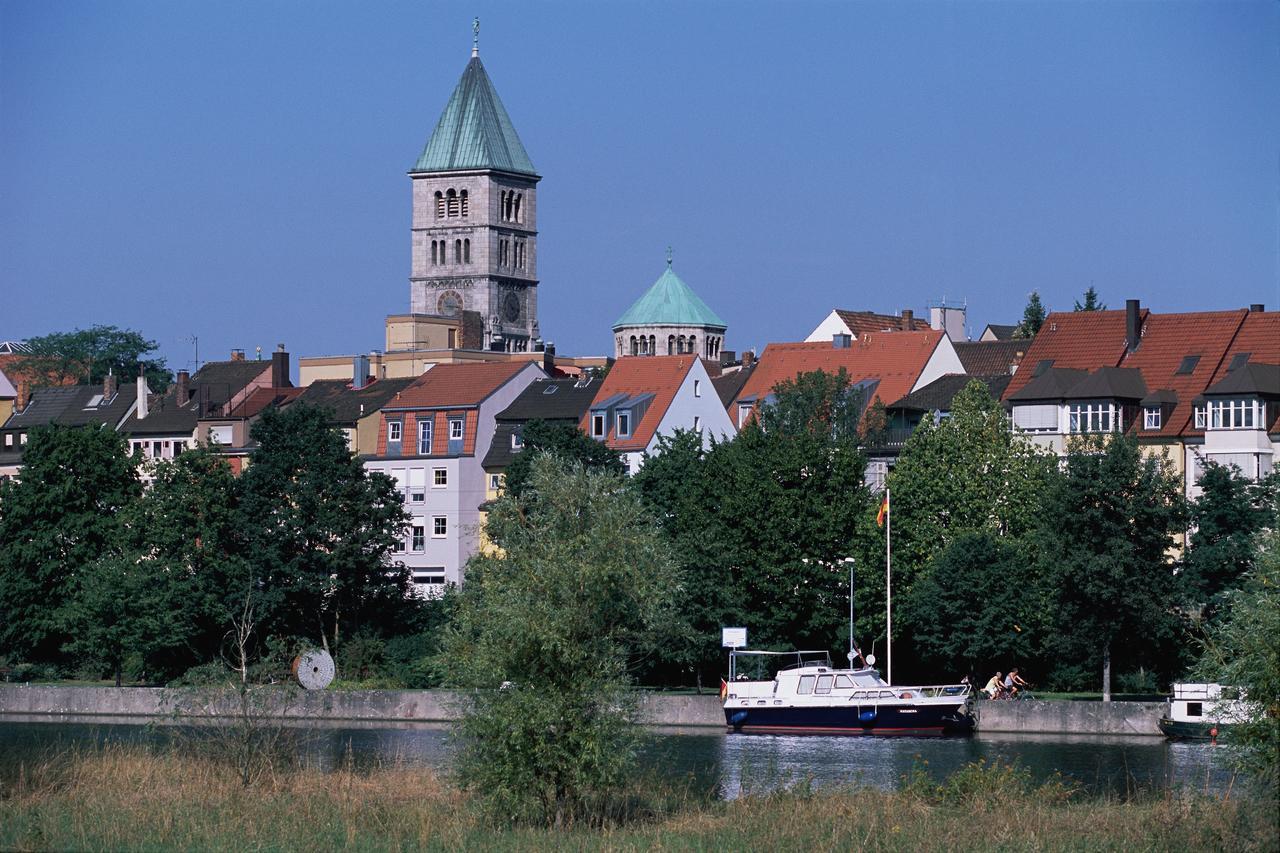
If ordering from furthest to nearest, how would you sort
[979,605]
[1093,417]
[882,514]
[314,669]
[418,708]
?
[1093,417] → [314,669] → [882,514] → [418,708] → [979,605]

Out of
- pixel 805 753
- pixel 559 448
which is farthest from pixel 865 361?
pixel 805 753

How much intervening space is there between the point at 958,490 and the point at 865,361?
86.4 feet

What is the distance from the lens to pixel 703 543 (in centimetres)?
7800

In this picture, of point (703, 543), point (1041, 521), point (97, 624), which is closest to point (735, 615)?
point (703, 543)

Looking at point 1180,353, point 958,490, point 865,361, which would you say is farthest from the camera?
point 865,361

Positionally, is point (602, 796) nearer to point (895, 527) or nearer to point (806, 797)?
Answer: point (806, 797)

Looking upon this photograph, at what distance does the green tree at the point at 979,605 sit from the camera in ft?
247

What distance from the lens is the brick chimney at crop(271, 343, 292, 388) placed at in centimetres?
12656

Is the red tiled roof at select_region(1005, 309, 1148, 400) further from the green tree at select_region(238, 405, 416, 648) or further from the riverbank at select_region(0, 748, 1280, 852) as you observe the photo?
the riverbank at select_region(0, 748, 1280, 852)

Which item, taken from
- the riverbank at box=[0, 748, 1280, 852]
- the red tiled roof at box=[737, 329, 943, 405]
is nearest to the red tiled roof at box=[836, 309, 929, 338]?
the red tiled roof at box=[737, 329, 943, 405]

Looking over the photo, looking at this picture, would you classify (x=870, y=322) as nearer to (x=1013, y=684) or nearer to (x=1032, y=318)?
(x=1032, y=318)

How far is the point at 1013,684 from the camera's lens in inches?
2980

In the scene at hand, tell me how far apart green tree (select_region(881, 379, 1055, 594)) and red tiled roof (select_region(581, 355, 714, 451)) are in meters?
21.5

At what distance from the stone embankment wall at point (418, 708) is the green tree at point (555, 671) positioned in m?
23.0
